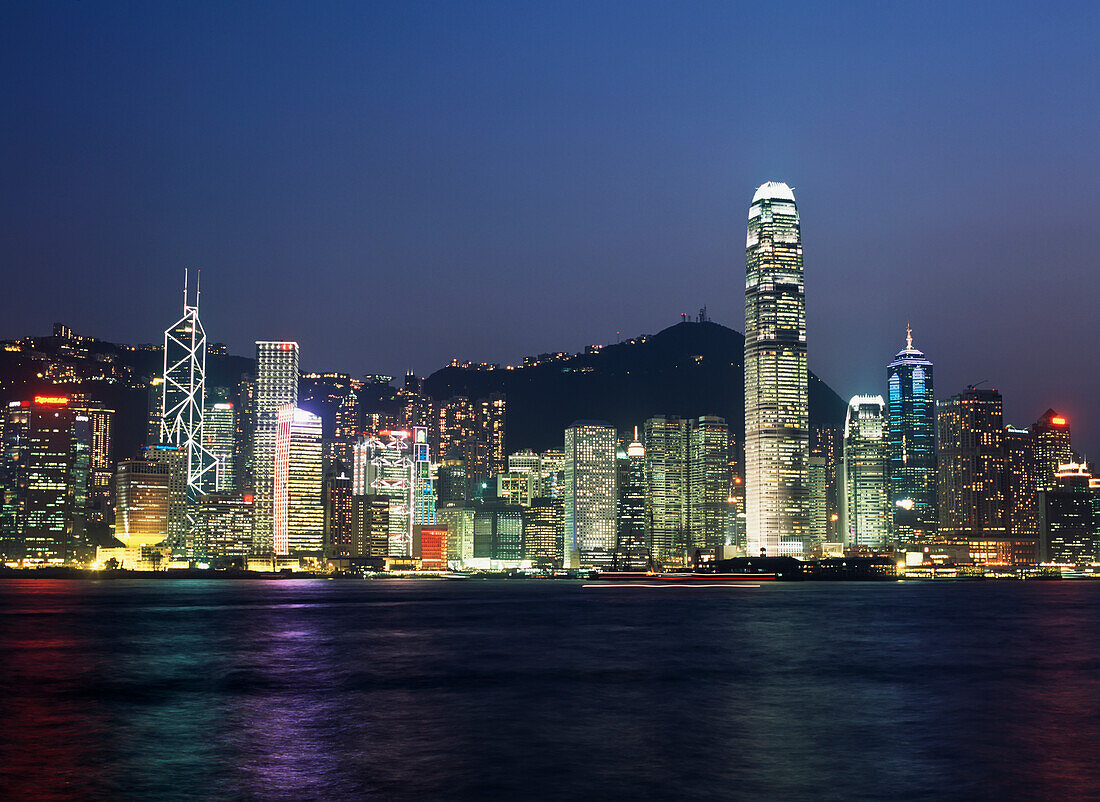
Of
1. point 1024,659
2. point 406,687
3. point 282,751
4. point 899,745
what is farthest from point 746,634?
point 282,751

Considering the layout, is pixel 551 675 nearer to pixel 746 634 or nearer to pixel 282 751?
pixel 282 751

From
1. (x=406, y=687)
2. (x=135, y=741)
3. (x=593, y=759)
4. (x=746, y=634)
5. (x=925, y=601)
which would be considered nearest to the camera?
(x=593, y=759)

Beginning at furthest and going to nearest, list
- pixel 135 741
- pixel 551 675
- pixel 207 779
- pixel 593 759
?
pixel 551 675 → pixel 135 741 → pixel 593 759 → pixel 207 779

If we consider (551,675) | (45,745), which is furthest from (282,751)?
(551,675)

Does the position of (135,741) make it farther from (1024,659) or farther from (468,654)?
(1024,659)

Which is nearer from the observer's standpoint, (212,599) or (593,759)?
(593,759)

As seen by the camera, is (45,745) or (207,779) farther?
(45,745)
